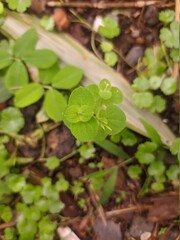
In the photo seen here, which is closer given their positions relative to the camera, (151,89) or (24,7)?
(24,7)

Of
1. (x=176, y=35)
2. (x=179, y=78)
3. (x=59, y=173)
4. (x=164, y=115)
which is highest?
(x=176, y=35)

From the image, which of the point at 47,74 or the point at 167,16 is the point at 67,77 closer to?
the point at 47,74

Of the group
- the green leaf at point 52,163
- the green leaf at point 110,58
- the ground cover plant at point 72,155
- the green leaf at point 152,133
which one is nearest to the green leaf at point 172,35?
the ground cover plant at point 72,155

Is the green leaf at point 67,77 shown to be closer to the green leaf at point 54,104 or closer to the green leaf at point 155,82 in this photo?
the green leaf at point 54,104

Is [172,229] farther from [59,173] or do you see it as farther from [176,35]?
[176,35]

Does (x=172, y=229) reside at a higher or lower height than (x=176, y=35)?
lower

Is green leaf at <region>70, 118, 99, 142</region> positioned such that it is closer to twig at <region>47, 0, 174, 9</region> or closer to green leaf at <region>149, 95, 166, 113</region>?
green leaf at <region>149, 95, 166, 113</region>

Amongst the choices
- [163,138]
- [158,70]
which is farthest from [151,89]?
[163,138]
